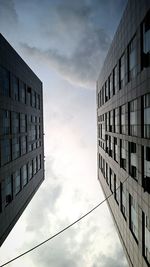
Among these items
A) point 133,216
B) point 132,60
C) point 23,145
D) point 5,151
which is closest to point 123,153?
point 133,216

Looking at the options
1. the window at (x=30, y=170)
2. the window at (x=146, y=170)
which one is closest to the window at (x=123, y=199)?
the window at (x=146, y=170)

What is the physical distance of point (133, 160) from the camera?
24141mm

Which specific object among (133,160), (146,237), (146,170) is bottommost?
(146,237)

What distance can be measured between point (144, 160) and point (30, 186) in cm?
2614

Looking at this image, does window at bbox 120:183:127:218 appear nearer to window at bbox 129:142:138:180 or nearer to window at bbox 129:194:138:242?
window at bbox 129:194:138:242

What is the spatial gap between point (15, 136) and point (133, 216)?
18.7 m

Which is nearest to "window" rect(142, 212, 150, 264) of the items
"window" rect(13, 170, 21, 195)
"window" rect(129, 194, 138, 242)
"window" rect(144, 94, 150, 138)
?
"window" rect(129, 194, 138, 242)

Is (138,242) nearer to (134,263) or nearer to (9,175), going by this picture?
(134,263)

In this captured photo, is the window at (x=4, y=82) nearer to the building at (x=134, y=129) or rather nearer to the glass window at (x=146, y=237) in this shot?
the building at (x=134, y=129)

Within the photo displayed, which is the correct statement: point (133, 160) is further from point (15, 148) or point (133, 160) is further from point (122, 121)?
point (15, 148)

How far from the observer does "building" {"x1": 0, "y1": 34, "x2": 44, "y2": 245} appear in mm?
27312

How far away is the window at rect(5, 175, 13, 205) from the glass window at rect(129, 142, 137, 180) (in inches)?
601

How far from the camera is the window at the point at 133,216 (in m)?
22.9

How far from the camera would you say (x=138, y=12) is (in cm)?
2108
